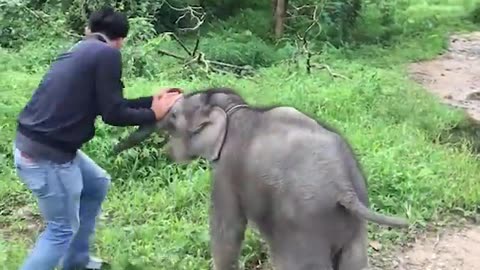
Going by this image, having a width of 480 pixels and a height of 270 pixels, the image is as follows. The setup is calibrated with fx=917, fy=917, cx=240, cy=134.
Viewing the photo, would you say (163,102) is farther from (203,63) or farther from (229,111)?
(203,63)

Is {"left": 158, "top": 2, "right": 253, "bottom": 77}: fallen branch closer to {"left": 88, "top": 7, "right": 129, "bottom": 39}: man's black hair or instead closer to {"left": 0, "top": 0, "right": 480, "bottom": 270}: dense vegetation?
{"left": 0, "top": 0, "right": 480, "bottom": 270}: dense vegetation

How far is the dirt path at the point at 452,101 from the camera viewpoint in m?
5.85

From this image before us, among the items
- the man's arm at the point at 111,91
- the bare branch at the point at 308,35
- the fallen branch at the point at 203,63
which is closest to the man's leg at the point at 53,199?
the man's arm at the point at 111,91

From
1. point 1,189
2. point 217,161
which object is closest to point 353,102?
point 1,189

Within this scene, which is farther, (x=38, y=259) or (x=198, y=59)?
(x=198, y=59)

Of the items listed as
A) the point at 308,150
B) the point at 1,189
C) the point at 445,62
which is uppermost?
the point at 308,150

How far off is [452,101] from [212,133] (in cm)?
726

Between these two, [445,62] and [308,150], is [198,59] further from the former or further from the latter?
[308,150]

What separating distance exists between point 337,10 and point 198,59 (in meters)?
5.22

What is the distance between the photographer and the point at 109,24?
14.5 ft

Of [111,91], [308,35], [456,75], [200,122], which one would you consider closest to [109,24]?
[111,91]

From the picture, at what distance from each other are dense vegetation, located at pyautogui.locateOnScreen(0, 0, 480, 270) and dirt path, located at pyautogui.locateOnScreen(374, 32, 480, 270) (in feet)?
0.68

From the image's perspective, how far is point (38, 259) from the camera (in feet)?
14.9

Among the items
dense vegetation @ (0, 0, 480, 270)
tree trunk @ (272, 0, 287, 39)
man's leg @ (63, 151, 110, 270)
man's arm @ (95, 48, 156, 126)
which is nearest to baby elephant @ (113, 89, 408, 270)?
man's arm @ (95, 48, 156, 126)
